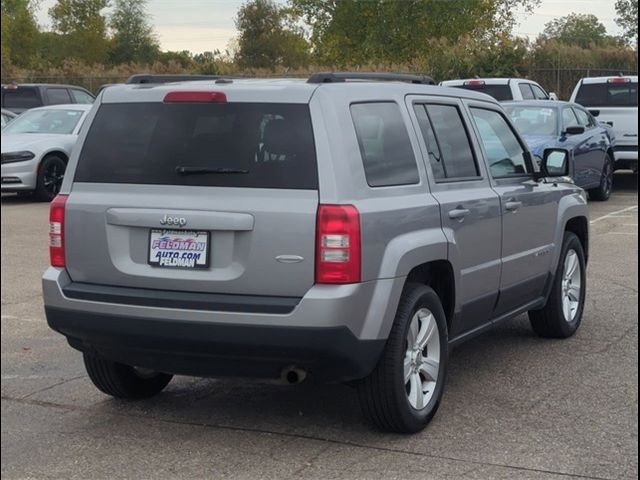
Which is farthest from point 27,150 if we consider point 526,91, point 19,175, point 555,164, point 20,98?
point 555,164

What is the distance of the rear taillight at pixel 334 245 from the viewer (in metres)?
5.02

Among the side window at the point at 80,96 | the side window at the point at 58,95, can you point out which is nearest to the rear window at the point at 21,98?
the side window at the point at 58,95

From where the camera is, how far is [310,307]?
5.00 metres

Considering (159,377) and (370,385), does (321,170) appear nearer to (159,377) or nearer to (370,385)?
(370,385)

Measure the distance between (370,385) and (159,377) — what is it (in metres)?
1.50

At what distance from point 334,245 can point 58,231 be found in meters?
1.49

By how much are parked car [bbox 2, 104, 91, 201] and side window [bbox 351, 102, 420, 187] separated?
12326mm

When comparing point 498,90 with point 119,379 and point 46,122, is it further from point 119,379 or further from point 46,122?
point 119,379

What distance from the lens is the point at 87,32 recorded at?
42.2 meters

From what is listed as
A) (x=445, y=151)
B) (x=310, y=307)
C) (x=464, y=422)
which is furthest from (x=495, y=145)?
(x=310, y=307)

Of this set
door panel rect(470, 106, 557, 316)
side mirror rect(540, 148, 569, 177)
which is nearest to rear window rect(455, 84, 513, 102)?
side mirror rect(540, 148, 569, 177)

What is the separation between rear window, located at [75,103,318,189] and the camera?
5172 mm

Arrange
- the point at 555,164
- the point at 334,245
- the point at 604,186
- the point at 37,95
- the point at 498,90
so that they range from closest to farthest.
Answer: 1. the point at 334,245
2. the point at 555,164
3. the point at 604,186
4. the point at 498,90
5. the point at 37,95

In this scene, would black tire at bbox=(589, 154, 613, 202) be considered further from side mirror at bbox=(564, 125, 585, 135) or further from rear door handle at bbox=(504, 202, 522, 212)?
rear door handle at bbox=(504, 202, 522, 212)
